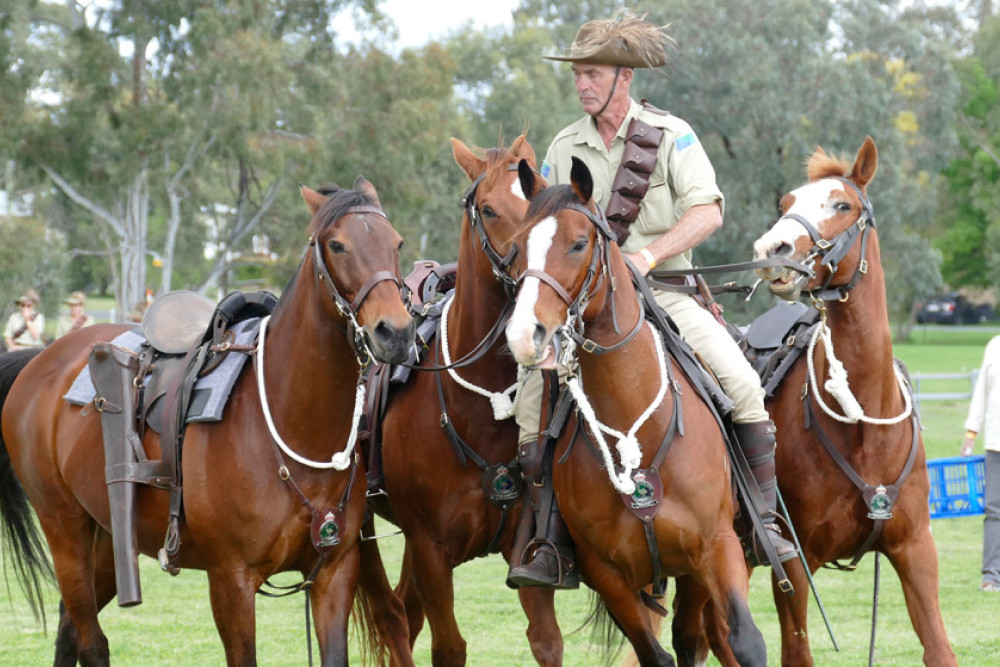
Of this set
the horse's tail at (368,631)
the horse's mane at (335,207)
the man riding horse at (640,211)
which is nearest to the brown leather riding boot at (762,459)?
the man riding horse at (640,211)

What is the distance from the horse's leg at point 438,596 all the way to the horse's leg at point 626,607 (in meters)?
0.79

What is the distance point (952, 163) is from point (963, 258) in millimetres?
4341

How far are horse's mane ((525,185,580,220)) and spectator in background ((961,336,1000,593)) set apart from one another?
633 centimetres

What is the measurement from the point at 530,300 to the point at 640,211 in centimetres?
168

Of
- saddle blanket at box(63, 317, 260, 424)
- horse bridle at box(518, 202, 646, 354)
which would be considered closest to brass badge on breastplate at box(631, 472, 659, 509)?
horse bridle at box(518, 202, 646, 354)

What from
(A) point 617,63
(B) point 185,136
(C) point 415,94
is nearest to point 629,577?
(A) point 617,63

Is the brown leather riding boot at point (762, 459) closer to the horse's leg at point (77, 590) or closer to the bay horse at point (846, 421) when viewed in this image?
the bay horse at point (846, 421)

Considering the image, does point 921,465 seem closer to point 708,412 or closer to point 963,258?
point 708,412

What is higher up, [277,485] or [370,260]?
[370,260]

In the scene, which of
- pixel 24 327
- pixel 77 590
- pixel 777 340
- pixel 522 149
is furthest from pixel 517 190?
pixel 24 327

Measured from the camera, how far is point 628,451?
482 cm

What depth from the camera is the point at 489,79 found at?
59.0 metres

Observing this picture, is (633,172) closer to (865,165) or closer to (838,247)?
(838,247)

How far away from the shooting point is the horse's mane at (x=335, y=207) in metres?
4.89
